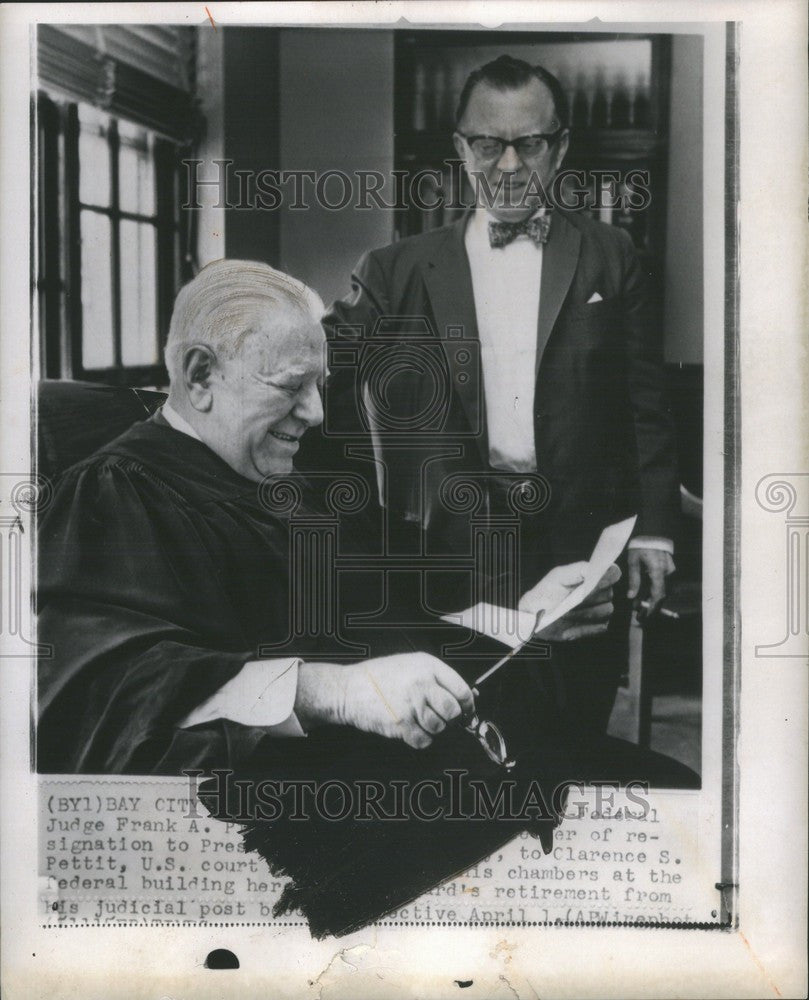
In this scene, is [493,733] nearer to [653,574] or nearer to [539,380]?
[653,574]

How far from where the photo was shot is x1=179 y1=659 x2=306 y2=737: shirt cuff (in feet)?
5.58

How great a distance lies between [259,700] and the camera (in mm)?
1706

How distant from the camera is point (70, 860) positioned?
175 cm

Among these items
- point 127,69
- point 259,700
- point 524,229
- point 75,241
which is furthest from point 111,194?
point 259,700

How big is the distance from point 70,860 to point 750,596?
56.9 inches

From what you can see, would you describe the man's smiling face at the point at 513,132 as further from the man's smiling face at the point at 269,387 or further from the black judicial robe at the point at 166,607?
the black judicial robe at the point at 166,607

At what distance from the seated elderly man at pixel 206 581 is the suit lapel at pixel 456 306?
0.24 meters

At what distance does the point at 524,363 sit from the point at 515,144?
43 centimetres

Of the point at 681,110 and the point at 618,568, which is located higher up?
the point at 681,110

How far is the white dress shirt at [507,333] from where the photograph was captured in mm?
1735

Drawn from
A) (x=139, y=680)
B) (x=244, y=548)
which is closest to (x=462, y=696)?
(x=244, y=548)

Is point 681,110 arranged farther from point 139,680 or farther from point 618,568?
point 139,680
